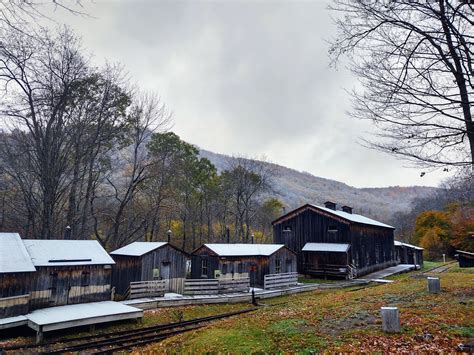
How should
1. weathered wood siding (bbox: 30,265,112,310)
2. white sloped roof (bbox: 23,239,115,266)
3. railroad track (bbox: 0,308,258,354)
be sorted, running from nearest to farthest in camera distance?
1. railroad track (bbox: 0,308,258,354)
2. weathered wood siding (bbox: 30,265,112,310)
3. white sloped roof (bbox: 23,239,115,266)

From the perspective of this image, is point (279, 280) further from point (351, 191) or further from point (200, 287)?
point (351, 191)

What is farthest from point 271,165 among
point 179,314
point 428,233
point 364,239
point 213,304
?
point 179,314

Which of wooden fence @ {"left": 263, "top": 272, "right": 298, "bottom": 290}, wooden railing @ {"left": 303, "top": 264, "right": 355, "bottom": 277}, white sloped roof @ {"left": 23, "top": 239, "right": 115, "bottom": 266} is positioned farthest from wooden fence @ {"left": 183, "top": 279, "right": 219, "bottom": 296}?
wooden railing @ {"left": 303, "top": 264, "right": 355, "bottom": 277}

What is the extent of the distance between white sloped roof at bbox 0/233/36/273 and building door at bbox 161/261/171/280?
30.1 feet

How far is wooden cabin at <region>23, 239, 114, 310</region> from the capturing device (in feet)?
54.1

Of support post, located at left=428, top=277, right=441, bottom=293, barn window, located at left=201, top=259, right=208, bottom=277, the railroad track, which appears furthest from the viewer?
barn window, located at left=201, top=259, right=208, bottom=277

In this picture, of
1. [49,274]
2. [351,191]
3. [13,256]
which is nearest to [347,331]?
[49,274]

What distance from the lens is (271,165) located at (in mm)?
51438

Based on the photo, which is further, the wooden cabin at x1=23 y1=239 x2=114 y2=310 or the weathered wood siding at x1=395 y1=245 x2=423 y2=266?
the weathered wood siding at x1=395 y1=245 x2=423 y2=266

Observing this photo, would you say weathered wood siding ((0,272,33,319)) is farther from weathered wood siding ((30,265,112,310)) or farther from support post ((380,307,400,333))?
support post ((380,307,400,333))

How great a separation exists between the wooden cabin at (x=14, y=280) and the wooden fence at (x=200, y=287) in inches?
418

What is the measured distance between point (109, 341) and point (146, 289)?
8.92 m

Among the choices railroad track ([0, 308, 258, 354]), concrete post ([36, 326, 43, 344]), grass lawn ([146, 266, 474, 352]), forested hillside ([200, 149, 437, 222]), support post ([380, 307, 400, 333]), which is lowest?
railroad track ([0, 308, 258, 354])

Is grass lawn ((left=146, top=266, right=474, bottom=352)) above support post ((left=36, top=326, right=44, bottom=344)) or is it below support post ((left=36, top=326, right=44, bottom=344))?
above
